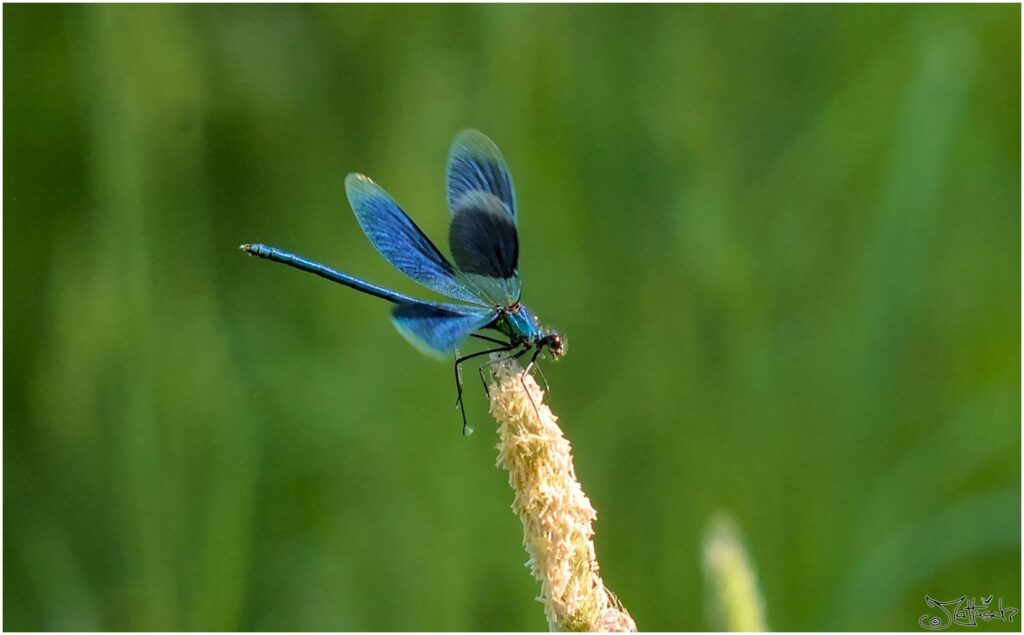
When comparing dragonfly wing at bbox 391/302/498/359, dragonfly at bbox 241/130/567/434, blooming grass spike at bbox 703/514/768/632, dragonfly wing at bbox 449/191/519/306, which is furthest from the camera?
dragonfly wing at bbox 449/191/519/306

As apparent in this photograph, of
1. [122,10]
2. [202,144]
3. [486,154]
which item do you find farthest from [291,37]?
[486,154]

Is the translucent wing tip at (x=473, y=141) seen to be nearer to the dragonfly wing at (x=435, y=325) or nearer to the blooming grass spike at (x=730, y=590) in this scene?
the dragonfly wing at (x=435, y=325)

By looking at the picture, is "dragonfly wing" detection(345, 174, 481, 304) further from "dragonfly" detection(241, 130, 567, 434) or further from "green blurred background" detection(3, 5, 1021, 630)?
"green blurred background" detection(3, 5, 1021, 630)

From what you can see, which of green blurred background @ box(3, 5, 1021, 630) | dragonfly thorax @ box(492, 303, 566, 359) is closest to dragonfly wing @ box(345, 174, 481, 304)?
dragonfly thorax @ box(492, 303, 566, 359)

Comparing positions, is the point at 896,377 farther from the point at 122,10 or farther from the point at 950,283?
the point at 122,10

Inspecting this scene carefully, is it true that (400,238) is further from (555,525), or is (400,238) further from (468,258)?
(555,525)

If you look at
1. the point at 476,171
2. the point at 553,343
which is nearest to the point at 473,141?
the point at 476,171
